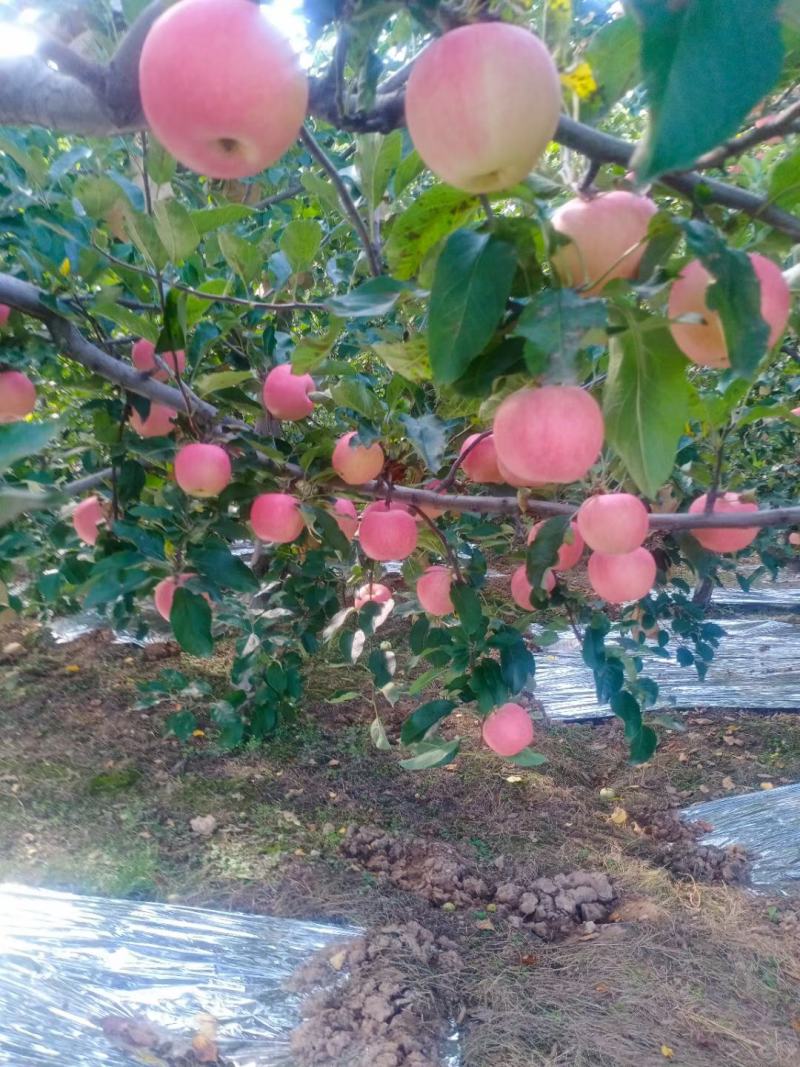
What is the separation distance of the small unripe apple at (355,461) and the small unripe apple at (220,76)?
68 centimetres

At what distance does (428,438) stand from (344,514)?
15.3 inches

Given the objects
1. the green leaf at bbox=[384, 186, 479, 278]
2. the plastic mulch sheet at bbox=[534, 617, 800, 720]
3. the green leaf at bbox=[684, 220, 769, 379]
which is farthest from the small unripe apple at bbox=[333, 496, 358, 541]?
the plastic mulch sheet at bbox=[534, 617, 800, 720]

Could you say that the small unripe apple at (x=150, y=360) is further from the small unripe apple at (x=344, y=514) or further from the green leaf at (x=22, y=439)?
the green leaf at (x=22, y=439)

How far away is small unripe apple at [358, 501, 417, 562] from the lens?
125cm

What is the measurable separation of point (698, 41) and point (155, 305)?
3.64 ft

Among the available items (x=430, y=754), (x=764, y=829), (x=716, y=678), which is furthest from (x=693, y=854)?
(x=716, y=678)

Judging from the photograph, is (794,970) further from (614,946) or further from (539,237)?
(539,237)

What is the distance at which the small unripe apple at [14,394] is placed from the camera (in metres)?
1.20

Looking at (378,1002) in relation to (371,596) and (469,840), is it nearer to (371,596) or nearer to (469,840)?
(469,840)

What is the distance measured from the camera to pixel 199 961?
199 centimetres

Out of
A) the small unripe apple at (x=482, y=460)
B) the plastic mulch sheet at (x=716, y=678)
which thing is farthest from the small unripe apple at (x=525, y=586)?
the plastic mulch sheet at (x=716, y=678)

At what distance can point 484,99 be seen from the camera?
0.50 m

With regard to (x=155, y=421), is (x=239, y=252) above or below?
above

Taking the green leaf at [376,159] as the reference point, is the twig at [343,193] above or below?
below
